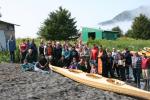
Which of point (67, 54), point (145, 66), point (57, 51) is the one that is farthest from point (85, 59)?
point (145, 66)

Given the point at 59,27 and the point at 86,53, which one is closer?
the point at 86,53

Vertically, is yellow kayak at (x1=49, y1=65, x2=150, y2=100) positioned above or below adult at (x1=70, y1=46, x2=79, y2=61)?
below

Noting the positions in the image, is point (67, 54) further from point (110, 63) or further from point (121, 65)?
point (121, 65)

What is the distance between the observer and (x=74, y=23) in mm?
65625

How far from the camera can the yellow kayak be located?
1998 cm

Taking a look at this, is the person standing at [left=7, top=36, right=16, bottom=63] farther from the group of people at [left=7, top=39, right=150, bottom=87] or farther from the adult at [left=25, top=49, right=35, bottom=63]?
the adult at [left=25, top=49, right=35, bottom=63]

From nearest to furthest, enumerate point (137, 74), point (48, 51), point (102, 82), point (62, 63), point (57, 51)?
point (102, 82), point (137, 74), point (48, 51), point (57, 51), point (62, 63)

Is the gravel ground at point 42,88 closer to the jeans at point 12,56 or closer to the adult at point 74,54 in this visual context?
the adult at point 74,54

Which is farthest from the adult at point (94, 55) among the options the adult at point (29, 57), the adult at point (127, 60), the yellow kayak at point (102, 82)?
the adult at point (29, 57)

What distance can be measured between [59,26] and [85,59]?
41435mm

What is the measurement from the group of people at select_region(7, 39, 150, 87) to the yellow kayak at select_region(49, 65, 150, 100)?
74cm

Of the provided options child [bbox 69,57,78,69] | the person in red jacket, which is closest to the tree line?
child [bbox 69,57,78,69]

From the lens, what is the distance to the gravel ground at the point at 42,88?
61.1ft

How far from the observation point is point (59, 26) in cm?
6438
